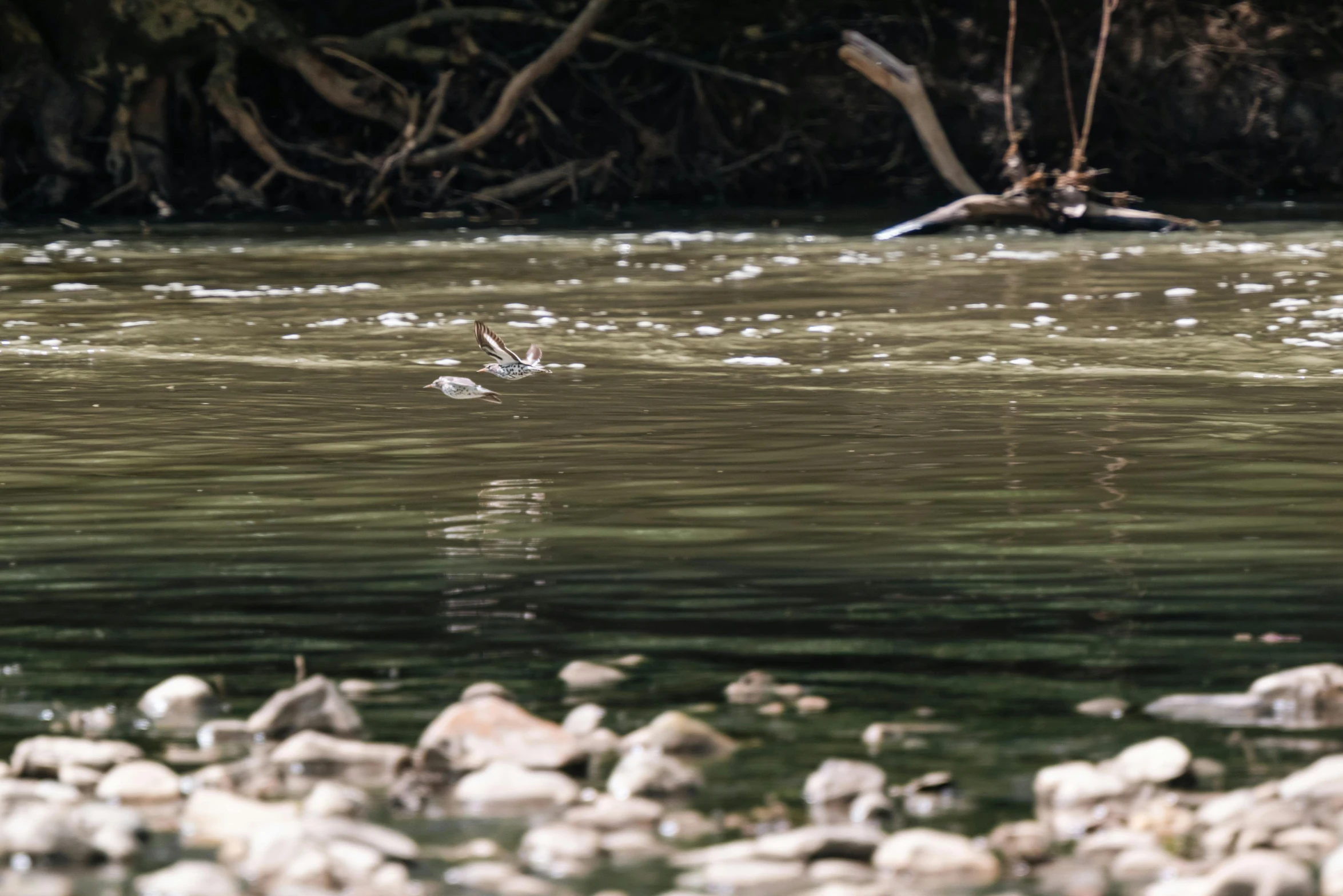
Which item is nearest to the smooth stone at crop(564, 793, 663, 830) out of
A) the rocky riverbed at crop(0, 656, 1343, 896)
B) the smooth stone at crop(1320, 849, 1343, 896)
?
the rocky riverbed at crop(0, 656, 1343, 896)

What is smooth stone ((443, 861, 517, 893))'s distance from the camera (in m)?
3.45

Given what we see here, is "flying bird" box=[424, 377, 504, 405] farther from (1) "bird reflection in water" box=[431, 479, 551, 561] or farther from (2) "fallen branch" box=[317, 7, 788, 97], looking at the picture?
(2) "fallen branch" box=[317, 7, 788, 97]

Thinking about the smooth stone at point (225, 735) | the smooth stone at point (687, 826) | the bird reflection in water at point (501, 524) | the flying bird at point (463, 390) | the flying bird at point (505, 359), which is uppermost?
the flying bird at point (505, 359)

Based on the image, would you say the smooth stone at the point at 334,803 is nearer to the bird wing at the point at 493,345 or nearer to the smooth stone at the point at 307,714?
the smooth stone at the point at 307,714

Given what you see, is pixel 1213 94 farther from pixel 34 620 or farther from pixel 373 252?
pixel 34 620

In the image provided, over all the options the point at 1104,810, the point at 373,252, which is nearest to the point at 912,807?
the point at 1104,810

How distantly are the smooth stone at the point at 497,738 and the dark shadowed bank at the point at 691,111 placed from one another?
1982 centimetres

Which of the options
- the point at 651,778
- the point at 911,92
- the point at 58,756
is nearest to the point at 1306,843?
the point at 651,778

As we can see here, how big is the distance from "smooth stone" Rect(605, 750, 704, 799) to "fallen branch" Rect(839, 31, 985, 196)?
667 inches

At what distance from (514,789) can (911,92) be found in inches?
713

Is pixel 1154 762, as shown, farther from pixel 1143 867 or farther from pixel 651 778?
pixel 651 778

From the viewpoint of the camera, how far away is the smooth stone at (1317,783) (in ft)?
12.2

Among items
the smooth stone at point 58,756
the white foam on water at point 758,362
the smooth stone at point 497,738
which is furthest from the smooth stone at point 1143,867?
the white foam on water at point 758,362

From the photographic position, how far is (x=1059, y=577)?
18.0ft
